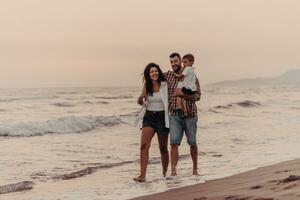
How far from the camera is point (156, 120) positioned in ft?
25.1

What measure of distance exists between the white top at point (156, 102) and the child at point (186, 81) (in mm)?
242

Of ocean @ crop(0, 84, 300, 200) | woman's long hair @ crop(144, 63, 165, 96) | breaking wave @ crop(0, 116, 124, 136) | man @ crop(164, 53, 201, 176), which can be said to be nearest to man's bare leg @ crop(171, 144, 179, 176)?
man @ crop(164, 53, 201, 176)

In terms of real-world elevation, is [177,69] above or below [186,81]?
above

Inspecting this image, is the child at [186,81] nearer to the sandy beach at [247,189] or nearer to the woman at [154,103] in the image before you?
the woman at [154,103]

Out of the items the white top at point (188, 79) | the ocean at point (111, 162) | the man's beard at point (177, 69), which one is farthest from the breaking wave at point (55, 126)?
the white top at point (188, 79)

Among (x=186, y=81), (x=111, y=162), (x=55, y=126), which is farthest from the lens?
(x=55, y=126)

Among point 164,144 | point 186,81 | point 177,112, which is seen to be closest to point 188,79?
point 186,81

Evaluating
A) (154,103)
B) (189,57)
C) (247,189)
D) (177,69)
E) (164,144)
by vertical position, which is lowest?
(247,189)

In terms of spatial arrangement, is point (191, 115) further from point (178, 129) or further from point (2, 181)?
point (2, 181)

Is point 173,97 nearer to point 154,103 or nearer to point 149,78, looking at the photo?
point 154,103

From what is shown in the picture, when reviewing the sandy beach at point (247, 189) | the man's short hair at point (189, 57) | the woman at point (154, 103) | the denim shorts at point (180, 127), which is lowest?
the sandy beach at point (247, 189)

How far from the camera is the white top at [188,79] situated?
24.8 ft

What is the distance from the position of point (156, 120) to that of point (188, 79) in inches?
29.2

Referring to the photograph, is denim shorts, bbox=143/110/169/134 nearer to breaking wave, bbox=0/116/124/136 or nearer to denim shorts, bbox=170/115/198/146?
denim shorts, bbox=170/115/198/146
